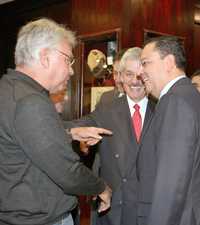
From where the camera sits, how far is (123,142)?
2.44m

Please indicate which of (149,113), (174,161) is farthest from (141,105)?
(174,161)

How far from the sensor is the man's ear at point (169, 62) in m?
2.04

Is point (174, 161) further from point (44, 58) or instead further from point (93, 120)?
point (93, 120)

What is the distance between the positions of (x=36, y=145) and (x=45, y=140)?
0.13 ft

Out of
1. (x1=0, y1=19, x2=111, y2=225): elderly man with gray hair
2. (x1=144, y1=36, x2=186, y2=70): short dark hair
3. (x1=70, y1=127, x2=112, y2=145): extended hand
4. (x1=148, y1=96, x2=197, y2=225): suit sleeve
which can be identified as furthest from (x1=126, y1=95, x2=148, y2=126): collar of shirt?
(x1=0, y1=19, x2=111, y2=225): elderly man with gray hair

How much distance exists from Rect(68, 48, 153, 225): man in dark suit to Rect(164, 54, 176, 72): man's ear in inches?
16.0

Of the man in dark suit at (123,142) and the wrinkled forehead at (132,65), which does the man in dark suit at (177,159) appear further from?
the wrinkled forehead at (132,65)

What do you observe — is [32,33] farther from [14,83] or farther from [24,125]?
[24,125]

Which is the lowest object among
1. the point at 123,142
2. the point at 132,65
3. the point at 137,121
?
the point at 123,142

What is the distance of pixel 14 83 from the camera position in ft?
5.48

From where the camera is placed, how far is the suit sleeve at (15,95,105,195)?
5.10ft

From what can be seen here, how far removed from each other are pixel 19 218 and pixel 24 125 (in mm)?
395

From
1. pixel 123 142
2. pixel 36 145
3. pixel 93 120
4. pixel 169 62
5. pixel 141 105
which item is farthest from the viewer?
pixel 93 120

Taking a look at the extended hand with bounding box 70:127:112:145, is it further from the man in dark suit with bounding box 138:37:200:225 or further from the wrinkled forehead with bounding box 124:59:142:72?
the wrinkled forehead with bounding box 124:59:142:72
